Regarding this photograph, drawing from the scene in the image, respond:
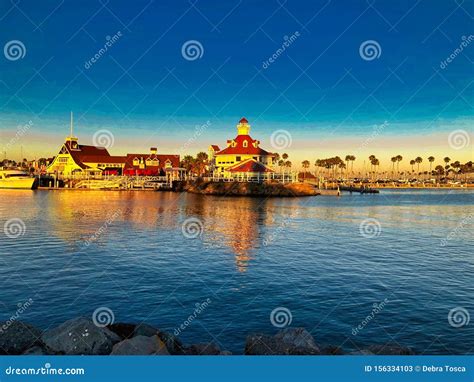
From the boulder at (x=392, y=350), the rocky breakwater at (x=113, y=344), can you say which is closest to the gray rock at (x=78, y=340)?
the rocky breakwater at (x=113, y=344)

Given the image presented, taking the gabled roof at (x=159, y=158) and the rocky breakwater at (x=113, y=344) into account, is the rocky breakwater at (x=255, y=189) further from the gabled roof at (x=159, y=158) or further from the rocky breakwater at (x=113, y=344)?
the rocky breakwater at (x=113, y=344)

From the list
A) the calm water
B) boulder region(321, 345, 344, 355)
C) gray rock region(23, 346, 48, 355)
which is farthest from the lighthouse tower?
gray rock region(23, 346, 48, 355)

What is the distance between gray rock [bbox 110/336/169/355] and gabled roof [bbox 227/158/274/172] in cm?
9842

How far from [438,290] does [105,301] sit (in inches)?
632

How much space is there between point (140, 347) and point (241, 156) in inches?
4360

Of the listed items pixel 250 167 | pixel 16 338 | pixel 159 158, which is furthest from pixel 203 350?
pixel 159 158

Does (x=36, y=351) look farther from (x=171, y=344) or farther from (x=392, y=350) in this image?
(x=392, y=350)

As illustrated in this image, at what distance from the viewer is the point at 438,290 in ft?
68.3

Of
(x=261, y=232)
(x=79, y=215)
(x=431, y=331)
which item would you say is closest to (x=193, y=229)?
(x=261, y=232)

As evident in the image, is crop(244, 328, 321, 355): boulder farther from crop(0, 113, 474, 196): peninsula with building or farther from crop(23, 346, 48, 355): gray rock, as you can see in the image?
crop(0, 113, 474, 196): peninsula with building

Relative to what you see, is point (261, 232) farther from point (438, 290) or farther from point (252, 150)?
point (252, 150)

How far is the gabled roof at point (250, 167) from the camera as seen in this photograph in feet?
362

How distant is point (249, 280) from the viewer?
2247 centimetres

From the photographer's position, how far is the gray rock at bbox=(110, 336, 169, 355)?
11445 mm
